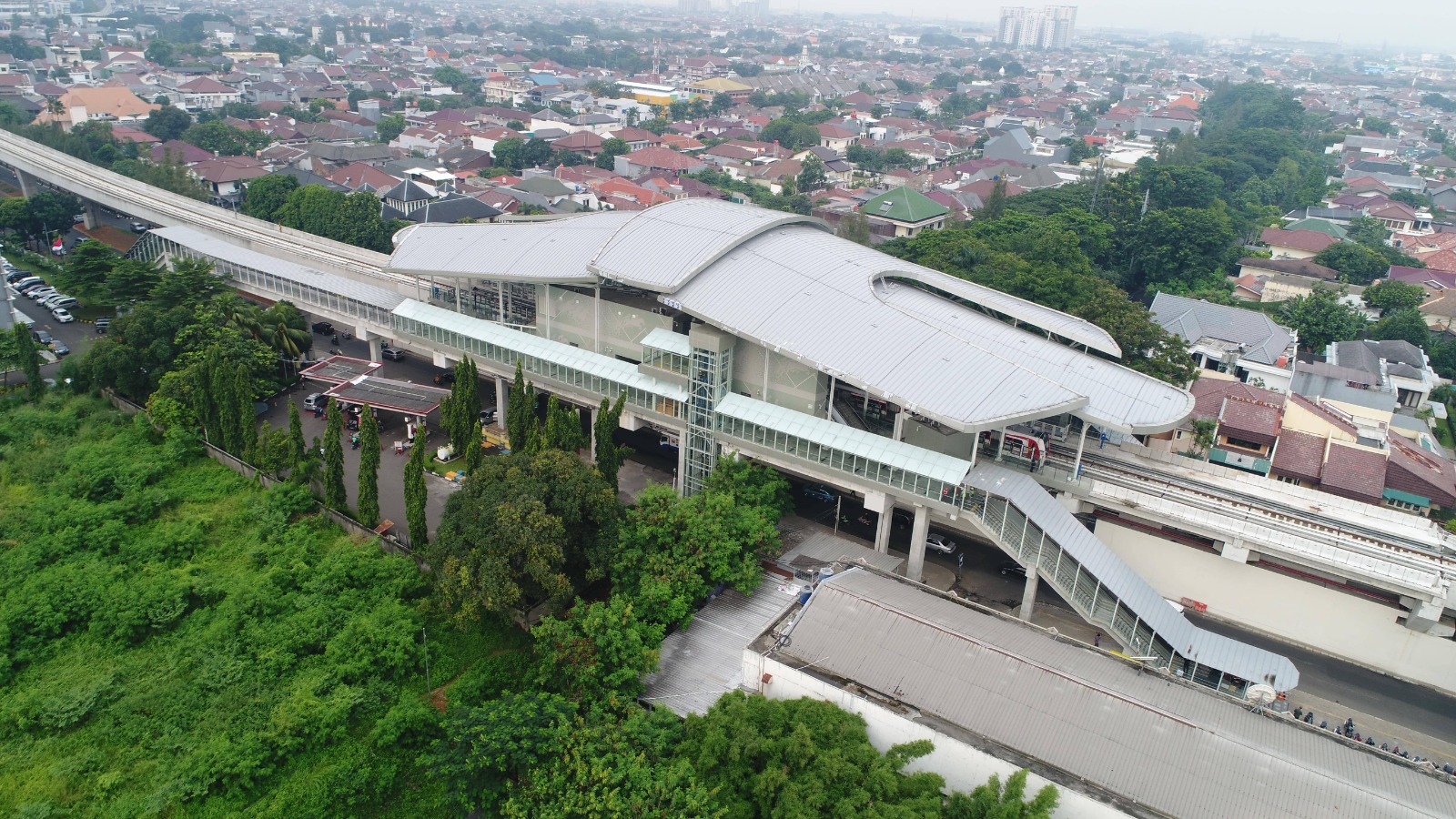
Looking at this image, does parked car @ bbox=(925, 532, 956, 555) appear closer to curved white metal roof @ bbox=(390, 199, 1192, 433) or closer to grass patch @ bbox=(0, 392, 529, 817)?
curved white metal roof @ bbox=(390, 199, 1192, 433)

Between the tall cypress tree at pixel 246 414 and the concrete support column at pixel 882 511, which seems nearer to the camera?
the concrete support column at pixel 882 511

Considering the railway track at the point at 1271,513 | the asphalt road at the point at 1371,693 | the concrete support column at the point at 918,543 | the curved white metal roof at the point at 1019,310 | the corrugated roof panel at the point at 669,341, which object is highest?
the curved white metal roof at the point at 1019,310

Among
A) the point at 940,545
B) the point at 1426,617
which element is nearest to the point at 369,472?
the point at 940,545

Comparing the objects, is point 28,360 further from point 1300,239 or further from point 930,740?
point 1300,239

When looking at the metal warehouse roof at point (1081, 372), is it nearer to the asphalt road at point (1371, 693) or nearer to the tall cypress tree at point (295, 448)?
the asphalt road at point (1371, 693)

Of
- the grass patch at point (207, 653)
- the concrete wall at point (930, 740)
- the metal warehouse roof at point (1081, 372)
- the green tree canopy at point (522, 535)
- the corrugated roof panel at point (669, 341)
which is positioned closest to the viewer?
the concrete wall at point (930, 740)

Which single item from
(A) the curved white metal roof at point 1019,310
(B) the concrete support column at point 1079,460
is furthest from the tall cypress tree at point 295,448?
(B) the concrete support column at point 1079,460
